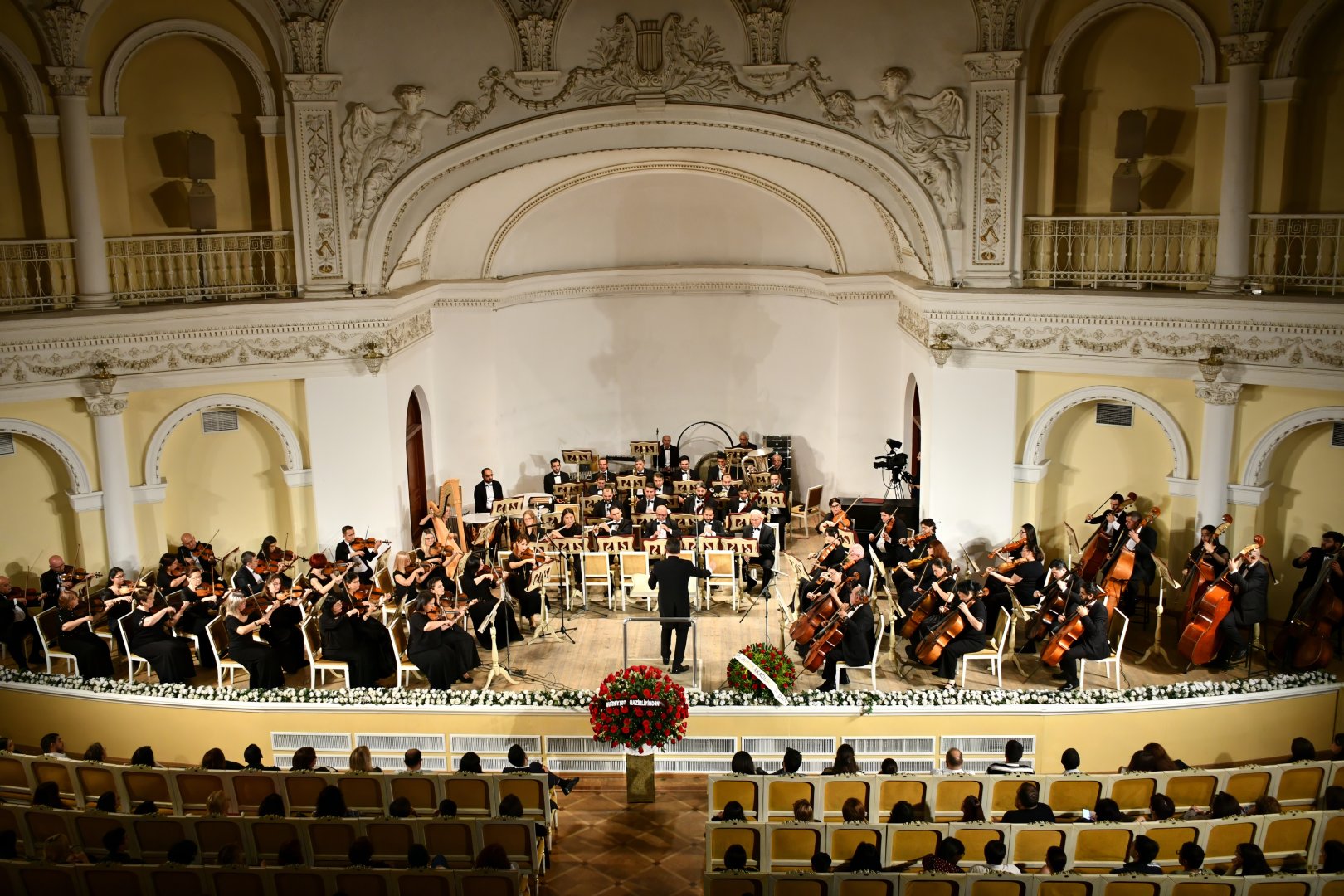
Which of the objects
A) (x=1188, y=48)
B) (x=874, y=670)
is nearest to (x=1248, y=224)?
(x=1188, y=48)

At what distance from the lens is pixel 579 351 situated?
2345cm

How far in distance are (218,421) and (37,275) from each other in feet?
10.2

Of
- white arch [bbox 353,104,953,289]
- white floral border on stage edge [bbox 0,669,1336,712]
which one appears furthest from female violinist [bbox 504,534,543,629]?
white arch [bbox 353,104,953,289]

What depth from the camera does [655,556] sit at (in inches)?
673

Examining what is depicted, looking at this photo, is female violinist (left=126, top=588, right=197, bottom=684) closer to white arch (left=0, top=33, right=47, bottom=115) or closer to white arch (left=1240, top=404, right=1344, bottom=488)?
white arch (left=0, top=33, right=47, bottom=115)

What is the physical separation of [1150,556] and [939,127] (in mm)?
6275

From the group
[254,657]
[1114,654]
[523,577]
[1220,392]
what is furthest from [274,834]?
[1220,392]

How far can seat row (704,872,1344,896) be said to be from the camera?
30.0ft

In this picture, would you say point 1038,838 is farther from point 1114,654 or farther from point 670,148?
point 670,148

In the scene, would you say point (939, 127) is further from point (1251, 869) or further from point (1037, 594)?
point (1251, 869)

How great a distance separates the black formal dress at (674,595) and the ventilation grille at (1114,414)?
20.9ft

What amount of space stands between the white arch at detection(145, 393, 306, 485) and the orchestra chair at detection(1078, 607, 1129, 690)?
35.3 feet

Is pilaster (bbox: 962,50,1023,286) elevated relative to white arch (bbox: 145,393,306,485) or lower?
elevated

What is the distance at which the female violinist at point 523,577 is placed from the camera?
53.8 feet
